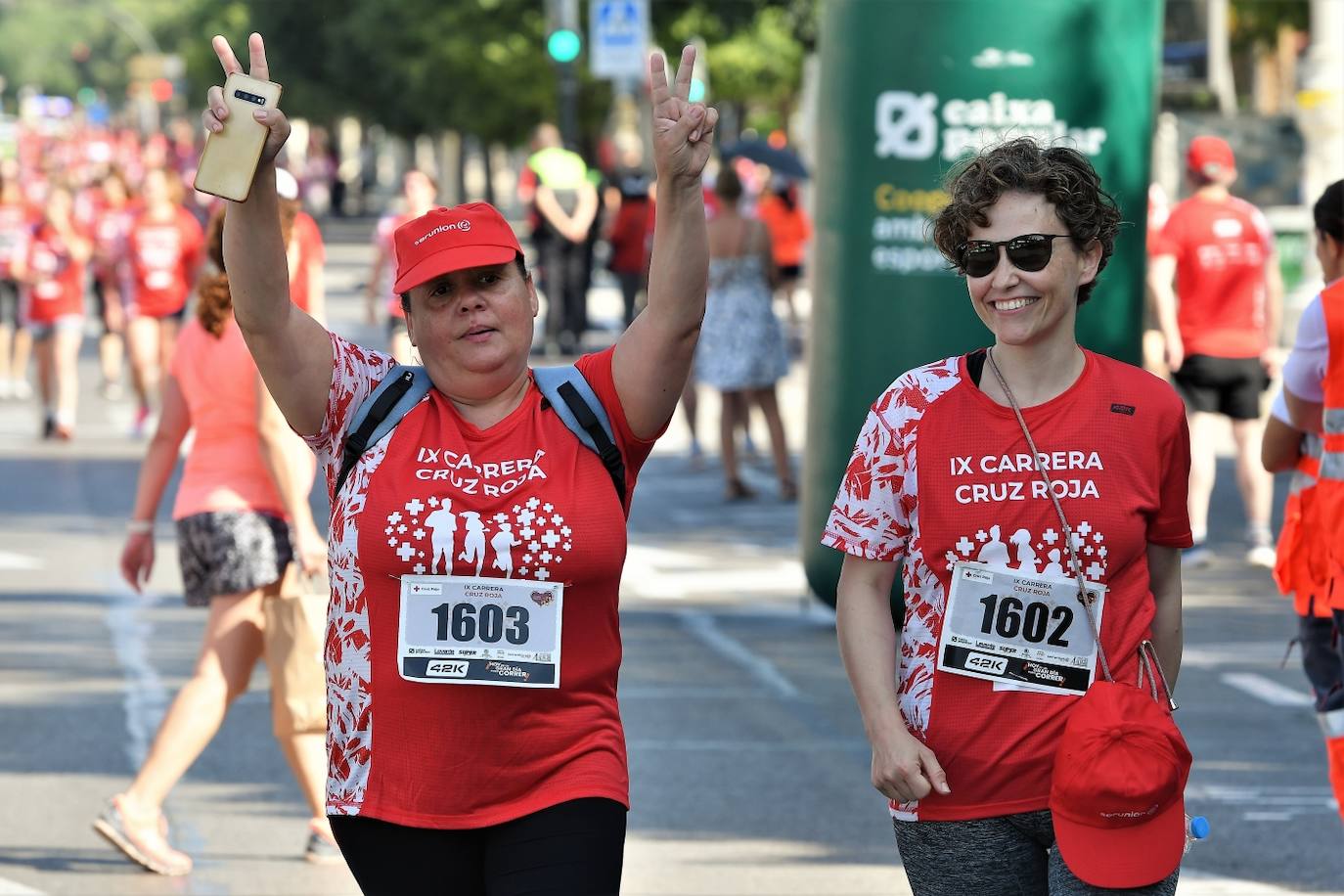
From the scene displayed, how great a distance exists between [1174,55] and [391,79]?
92.1ft

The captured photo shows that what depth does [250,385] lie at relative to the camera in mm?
6270

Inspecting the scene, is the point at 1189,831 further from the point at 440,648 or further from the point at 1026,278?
the point at 440,648

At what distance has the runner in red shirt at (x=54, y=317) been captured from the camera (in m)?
16.7

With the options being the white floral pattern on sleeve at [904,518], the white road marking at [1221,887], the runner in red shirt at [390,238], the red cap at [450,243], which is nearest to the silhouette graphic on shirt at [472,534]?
the red cap at [450,243]

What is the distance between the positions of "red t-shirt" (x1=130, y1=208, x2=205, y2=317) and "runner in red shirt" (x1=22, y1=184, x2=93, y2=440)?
0.66 m

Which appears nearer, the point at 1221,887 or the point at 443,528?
the point at 443,528

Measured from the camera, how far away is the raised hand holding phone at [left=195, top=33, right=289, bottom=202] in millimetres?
3637

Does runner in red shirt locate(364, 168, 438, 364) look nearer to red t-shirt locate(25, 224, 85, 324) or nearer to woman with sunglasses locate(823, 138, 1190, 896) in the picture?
red t-shirt locate(25, 224, 85, 324)

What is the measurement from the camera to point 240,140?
3643 millimetres

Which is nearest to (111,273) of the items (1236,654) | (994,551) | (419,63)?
(1236,654)

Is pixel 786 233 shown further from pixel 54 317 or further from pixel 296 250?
pixel 296 250

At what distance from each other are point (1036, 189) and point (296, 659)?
3.10 metres

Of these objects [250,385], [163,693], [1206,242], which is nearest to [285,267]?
[250,385]

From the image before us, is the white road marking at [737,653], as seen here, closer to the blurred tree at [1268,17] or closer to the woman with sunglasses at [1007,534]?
the woman with sunglasses at [1007,534]
